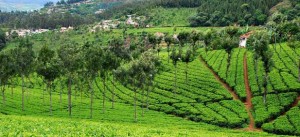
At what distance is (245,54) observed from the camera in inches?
4724

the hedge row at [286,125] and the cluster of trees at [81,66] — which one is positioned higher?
the cluster of trees at [81,66]

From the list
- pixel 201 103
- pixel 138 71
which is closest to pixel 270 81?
pixel 201 103

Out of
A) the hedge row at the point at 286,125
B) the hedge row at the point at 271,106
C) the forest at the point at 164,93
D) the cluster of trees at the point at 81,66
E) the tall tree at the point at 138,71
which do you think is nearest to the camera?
the hedge row at the point at 286,125

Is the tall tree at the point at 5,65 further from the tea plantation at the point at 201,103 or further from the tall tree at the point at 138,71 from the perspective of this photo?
the tall tree at the point at 138,71

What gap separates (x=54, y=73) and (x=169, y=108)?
24180 millimetres

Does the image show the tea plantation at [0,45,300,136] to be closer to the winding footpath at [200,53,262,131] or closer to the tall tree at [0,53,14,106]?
the winding footpath at [200,53,262,131]

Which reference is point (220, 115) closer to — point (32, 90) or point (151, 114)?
point (151, 114)

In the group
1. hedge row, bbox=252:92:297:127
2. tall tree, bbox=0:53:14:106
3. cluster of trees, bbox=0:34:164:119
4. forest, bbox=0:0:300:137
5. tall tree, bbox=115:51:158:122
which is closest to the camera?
forest, bbox=0:0:300:137

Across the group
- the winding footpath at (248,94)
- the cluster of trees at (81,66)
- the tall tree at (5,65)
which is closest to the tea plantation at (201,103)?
the winding footpath at (248,94)

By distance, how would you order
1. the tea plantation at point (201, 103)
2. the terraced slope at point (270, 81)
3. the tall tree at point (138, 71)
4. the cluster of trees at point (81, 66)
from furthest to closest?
the terraced slope at point (270, 81) → the cluster of trees at point (81, 66) → the tall tree at point (138, 71) → the tea plantation at point (201, 103)

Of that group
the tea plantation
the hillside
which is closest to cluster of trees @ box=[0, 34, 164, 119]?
the hillside

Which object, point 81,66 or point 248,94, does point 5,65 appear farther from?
point 248,94

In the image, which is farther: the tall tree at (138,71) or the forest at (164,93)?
the tall tree at (138,71)

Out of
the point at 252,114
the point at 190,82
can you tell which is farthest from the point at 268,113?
the point at 190,82
